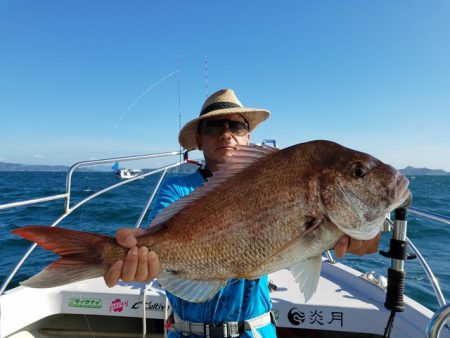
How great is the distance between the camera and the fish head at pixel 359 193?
5.83 ft

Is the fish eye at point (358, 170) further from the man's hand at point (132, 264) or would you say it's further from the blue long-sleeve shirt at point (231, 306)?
the man's hand at point (132, 264)

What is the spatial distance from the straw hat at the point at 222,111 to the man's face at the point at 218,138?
80 millimetres

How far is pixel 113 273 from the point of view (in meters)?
1.79

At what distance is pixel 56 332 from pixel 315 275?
3.77m

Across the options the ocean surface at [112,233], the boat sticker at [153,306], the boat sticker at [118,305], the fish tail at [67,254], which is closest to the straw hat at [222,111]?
the fish tail at [67,254]

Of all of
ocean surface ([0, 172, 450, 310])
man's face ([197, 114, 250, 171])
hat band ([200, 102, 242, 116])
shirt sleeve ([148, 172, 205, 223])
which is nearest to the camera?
shirt sleeve ([148, 172, 205, 223])

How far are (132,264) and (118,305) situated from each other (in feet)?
8.22

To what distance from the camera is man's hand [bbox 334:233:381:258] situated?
1.89 meters

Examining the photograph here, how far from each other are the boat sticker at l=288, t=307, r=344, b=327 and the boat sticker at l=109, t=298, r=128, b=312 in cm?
190

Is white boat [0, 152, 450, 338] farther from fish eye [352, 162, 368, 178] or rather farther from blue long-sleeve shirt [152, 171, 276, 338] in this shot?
fish eye [352, 162, 368, 178]

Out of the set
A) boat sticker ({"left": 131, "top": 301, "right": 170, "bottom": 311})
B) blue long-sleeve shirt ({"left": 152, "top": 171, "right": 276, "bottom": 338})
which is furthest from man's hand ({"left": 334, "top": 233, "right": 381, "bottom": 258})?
boat sticker ({"left": 131, "top": 301, "right": 170, "bottom": 311})

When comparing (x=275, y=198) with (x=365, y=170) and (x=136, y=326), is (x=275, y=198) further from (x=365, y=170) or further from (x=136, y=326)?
(x=136, y=326)

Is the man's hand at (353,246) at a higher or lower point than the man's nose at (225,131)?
lower

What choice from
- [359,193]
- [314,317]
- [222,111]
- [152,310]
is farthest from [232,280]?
[152,310]
